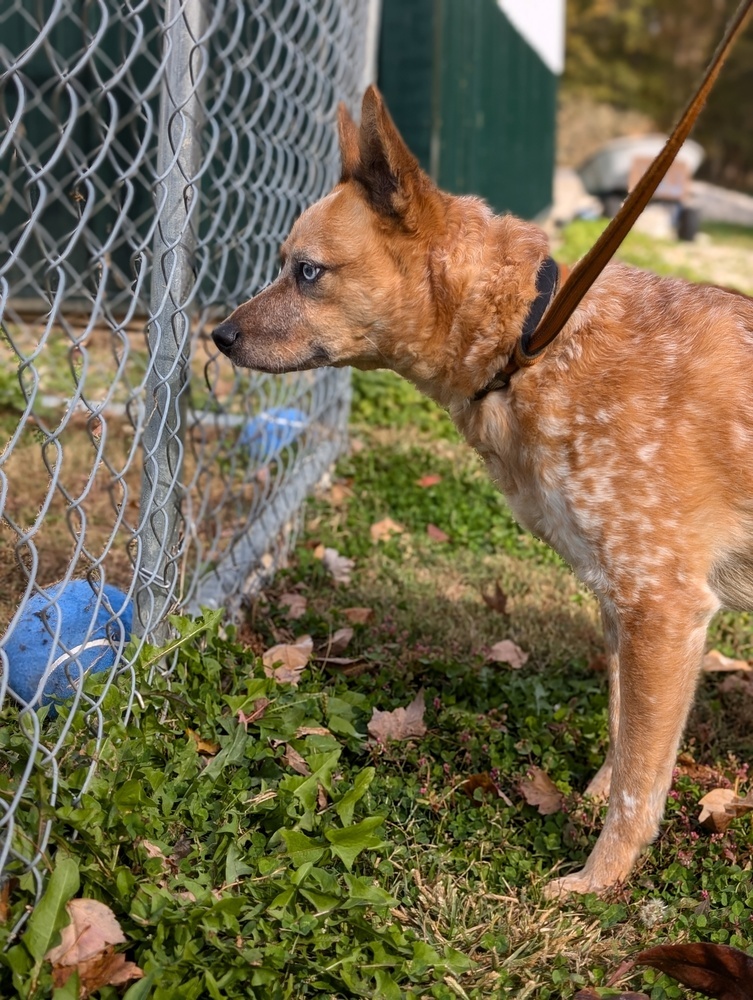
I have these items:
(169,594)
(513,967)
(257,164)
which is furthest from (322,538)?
(257,164)

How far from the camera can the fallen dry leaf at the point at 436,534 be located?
4596mm

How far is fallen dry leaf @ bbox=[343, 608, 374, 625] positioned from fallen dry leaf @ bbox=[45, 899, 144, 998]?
1.83 metres

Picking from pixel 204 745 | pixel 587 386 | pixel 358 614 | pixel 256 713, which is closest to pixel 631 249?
pixel 358 614

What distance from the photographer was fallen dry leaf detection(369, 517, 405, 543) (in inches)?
178

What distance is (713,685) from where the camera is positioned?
3631 mm

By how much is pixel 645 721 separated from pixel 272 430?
2.47 m

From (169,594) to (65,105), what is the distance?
18.5ft

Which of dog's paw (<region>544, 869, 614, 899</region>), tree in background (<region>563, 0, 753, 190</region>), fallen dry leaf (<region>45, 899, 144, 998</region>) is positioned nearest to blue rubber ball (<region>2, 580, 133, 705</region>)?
fallen dry leaf (<region>45, 899, 144, 998</region>)

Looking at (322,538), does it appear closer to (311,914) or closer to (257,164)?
(311,914)

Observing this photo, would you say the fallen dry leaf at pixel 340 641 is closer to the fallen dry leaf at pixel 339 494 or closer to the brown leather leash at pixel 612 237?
the brown leather leash at pixel 612 237

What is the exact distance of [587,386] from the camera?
2.71 meters

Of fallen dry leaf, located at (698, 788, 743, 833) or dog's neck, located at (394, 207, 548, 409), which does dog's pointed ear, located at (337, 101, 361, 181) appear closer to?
dog's neck, located at (394, 207, 548, 409)

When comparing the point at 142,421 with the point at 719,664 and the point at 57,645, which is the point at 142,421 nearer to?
the point at 57,645

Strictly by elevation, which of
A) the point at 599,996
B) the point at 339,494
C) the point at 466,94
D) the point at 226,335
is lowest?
the point at 339,494
